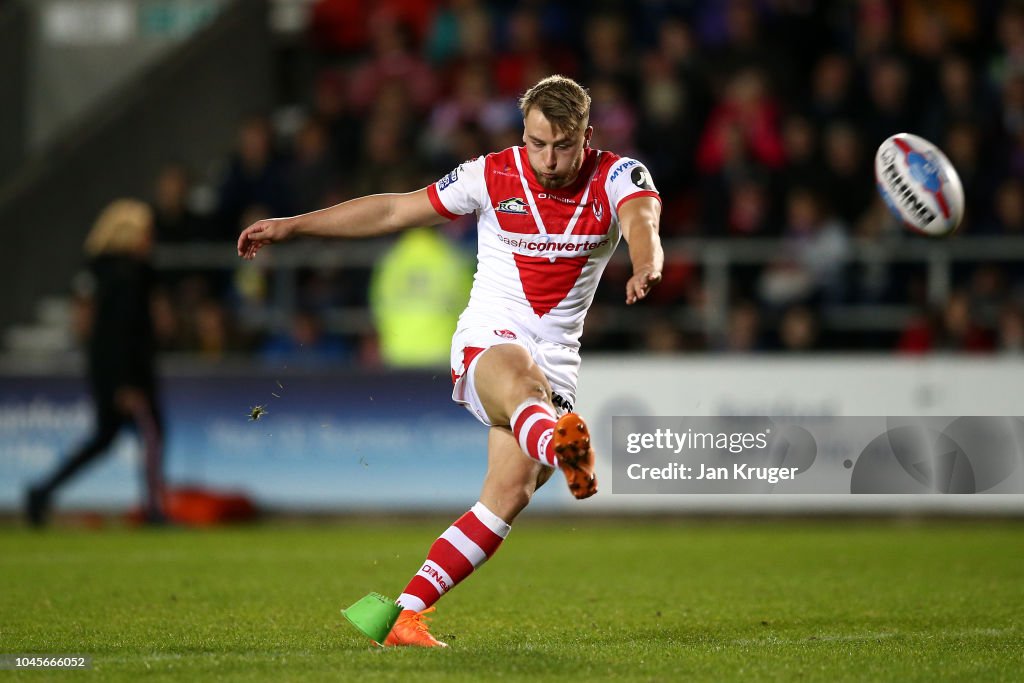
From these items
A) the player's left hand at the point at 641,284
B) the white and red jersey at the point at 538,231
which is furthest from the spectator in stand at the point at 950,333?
the player's left hand at the point at 641,284

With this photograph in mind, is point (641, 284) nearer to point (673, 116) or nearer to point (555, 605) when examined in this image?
point (555, 605)

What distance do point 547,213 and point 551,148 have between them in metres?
0.36

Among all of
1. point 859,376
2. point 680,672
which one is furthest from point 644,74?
point 680,672

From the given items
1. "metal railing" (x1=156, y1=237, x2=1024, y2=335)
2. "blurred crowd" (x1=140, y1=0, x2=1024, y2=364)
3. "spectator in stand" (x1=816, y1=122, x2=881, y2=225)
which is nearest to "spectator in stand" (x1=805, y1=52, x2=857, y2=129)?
"blurred crowd" (x1=140, y1=0, x2=1024, y2=364)

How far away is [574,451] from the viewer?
17.4 ft

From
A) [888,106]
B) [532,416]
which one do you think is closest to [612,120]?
[888,106]

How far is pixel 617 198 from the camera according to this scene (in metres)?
6.11

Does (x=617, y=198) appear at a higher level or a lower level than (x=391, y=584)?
higher

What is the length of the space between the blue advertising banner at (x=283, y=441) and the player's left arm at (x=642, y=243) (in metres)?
7.26

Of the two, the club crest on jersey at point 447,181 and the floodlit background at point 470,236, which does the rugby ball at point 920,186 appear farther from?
the floodlit background at point 470,236

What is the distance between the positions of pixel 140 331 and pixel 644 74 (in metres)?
5.92

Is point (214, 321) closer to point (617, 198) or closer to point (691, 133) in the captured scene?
point (691, 133)

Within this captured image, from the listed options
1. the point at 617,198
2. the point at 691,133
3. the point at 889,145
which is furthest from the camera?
the point at 691,133

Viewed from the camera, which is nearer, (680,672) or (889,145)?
(680,672)
